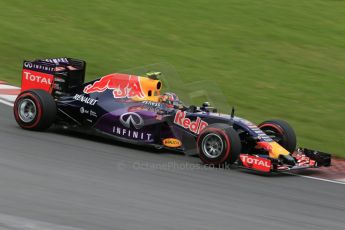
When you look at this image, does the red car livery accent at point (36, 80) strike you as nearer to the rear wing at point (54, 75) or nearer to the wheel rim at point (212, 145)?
the rear wing at point (54, 75)

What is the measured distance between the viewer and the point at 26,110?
11891 mm

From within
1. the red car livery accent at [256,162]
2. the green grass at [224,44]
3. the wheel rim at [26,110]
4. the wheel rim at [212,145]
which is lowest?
the red car livery accent at [256,162]

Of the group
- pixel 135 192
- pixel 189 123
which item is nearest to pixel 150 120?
pixel 189 123

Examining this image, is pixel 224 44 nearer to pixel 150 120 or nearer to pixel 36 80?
pixel 36 80

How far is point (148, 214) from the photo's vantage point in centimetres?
807

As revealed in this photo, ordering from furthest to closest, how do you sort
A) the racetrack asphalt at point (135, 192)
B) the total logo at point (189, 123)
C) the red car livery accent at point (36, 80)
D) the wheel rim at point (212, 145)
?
the red car livery accent at point (36, 80) → the total logo at point (189, 123) → the wheel rim at point (212, 145) → the racetrack asphalt at point (135, 192)

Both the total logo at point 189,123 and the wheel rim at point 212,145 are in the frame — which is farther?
the total logo at point 189,123

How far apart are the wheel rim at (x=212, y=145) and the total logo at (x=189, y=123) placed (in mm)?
452

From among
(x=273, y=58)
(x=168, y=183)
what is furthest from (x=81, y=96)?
(x=273, y=58)

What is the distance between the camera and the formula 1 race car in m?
10.6

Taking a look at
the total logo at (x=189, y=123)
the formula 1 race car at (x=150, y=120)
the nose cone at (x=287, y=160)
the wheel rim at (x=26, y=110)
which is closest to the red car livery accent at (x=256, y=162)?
the formula 1 race car at (x=150, y=120)

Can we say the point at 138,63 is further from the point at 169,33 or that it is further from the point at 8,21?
the point at 8,21

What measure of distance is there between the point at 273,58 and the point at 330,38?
2698 millimetres

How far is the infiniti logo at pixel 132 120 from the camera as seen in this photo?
1133 cm
